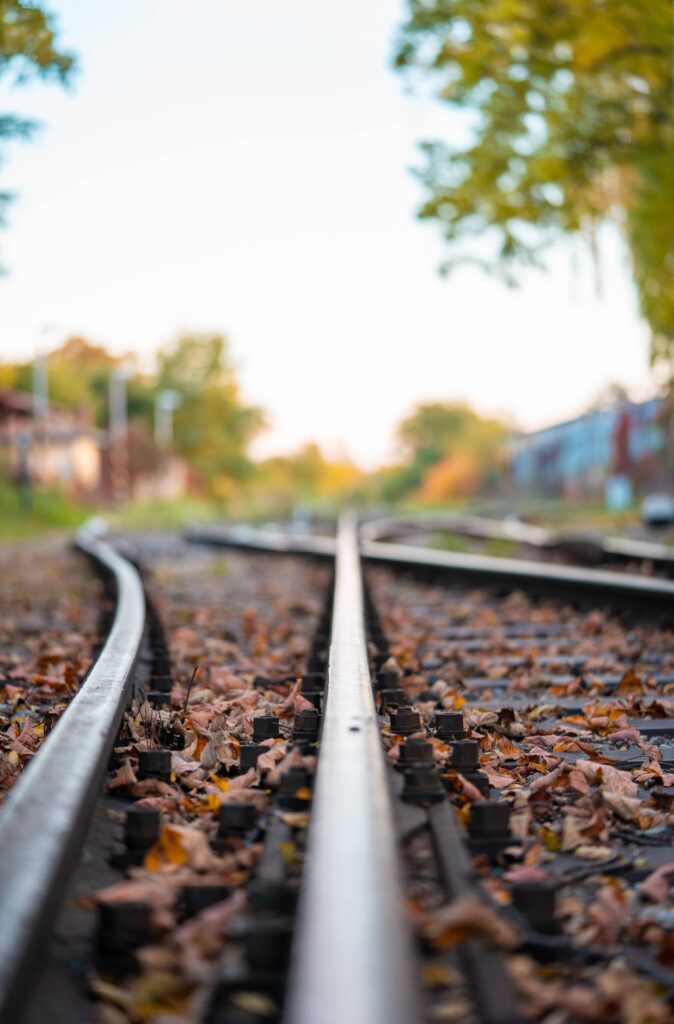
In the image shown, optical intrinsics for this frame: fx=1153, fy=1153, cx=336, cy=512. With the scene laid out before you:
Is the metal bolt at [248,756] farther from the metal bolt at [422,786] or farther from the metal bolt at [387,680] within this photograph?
the metal bolt at [387,680]

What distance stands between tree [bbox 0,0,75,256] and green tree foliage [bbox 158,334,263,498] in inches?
2861

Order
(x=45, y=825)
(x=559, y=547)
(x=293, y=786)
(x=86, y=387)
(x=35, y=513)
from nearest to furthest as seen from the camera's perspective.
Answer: (x=45, y=825), (x=293, y=786), (x=559, y=547), (x=35, y=513), (x=86, y=387)

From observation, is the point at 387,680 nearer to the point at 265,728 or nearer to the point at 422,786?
the point at 265,728

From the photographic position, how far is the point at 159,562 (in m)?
13.6

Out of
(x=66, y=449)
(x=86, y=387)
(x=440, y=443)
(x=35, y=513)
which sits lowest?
(x=35, y=513)

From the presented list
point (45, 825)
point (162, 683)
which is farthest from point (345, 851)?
point (162, 683)

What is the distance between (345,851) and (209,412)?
265 feet

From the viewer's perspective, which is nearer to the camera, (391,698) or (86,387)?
(391,698)

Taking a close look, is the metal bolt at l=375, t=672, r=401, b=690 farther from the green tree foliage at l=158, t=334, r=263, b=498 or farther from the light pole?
the green tree foliage at l=158, t=334, r=263, b=498

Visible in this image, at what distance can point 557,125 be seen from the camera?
1280 centimetres

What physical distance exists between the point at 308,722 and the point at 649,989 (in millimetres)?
1426

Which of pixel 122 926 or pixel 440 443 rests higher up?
pixel 440 443

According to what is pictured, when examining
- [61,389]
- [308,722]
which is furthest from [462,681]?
[61,389]

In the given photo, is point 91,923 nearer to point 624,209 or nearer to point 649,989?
point 649,989
